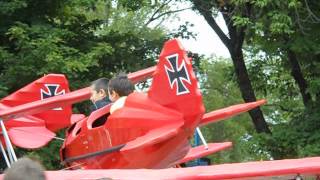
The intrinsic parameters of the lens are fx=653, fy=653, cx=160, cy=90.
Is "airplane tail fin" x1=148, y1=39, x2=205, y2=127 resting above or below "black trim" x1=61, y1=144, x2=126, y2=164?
above

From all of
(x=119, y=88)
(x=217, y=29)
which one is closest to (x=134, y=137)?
(x=119, y=88)

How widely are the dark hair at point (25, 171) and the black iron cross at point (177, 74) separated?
160 inches

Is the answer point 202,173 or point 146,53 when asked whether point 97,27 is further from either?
point 202,173

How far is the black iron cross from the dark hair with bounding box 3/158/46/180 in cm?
407

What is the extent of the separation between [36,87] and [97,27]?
7712mm

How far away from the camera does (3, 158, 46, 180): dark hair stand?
8.71 feet

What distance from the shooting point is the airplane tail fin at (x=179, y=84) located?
22.1 feet

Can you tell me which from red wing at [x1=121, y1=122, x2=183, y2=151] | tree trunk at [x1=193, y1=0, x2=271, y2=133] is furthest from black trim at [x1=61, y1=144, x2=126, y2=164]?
tree trunk at [x1=193, y1=0, x2=271, y2=133]

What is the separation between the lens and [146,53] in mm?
18125

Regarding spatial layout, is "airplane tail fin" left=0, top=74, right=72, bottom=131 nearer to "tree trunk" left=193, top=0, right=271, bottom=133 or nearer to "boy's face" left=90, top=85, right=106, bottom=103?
"boy's face" left=90, top=85, right=106, bottom=103

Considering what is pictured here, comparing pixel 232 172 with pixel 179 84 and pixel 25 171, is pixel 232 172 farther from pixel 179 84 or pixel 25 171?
pixel 179 84

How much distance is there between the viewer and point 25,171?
2.67 m

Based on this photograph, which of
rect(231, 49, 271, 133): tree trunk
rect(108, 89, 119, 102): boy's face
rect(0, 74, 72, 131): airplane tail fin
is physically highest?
rect(0, 74, 72, 131): airplane tail fin

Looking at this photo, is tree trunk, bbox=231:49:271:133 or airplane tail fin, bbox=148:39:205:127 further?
tree trunk, bbox=231:49:271:133
